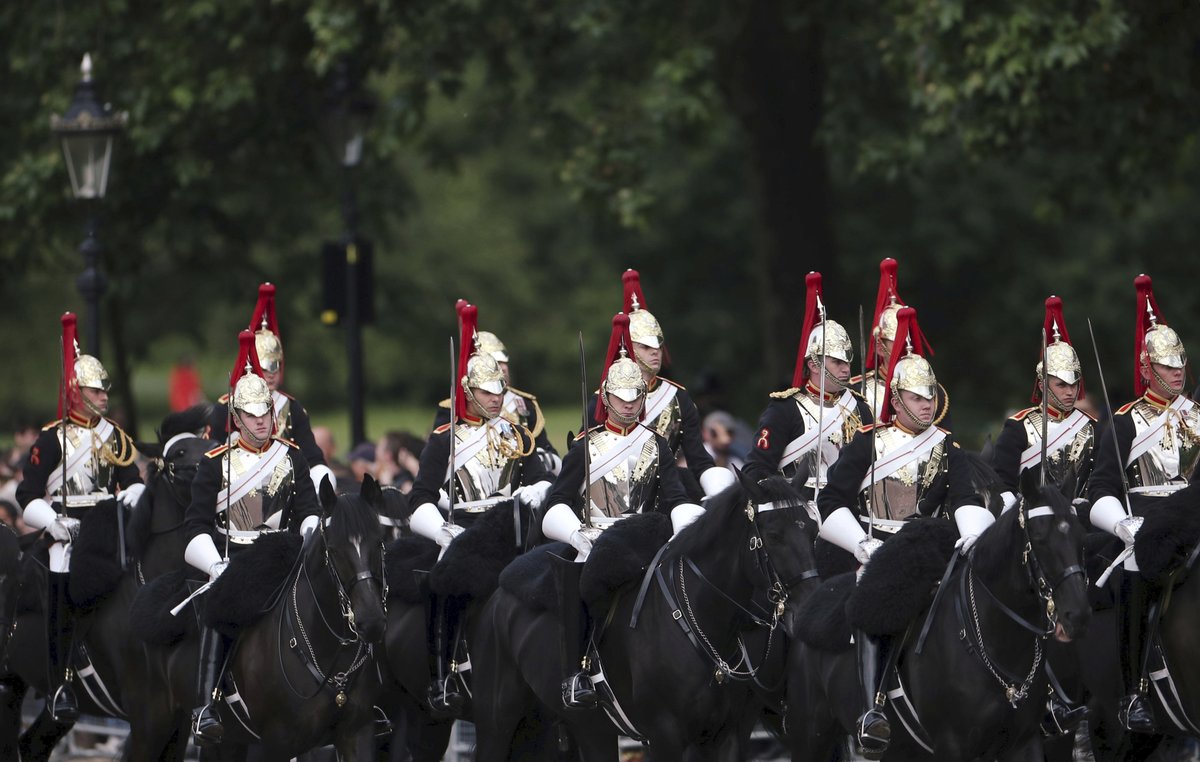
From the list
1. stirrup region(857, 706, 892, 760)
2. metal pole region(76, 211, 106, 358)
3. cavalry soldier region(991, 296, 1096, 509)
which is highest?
metal pole region(76, 211, 106, 358)

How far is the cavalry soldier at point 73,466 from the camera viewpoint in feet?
44.8

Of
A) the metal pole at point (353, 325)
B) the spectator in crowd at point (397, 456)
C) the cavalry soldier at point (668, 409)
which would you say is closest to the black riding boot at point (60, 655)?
the spectator in crowd at point (397, 456)

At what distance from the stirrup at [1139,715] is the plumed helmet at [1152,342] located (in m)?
1.56

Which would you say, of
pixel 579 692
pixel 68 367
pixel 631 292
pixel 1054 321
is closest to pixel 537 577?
pixel 579 692

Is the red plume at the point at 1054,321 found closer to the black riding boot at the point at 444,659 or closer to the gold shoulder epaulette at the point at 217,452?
the black riding boot at the point at 444,659

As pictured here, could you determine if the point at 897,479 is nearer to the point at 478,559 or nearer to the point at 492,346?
the point at 478,559

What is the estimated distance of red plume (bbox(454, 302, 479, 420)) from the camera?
12.9 m

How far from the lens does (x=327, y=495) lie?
1114 centimetres

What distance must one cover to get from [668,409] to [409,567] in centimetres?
178

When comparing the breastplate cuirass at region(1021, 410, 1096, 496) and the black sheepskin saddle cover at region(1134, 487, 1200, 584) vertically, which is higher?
the breastplate cuirass at region(1021, 410, 1096, 496)

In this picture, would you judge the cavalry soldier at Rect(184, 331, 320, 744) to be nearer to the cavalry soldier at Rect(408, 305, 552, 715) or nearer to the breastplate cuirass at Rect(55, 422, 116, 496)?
the cavalry soldier at Rect(408, 305, 552, 715)

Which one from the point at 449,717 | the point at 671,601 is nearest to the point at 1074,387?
the point at 671,601

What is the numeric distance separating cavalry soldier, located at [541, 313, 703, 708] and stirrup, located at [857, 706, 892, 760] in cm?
153

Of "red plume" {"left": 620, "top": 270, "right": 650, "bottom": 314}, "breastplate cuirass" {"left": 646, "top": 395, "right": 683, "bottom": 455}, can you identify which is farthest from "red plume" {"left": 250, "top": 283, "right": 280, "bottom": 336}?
"breastplate cuirass" {"left": 646, "top": 395, "right": 683, "bottom": 455}
